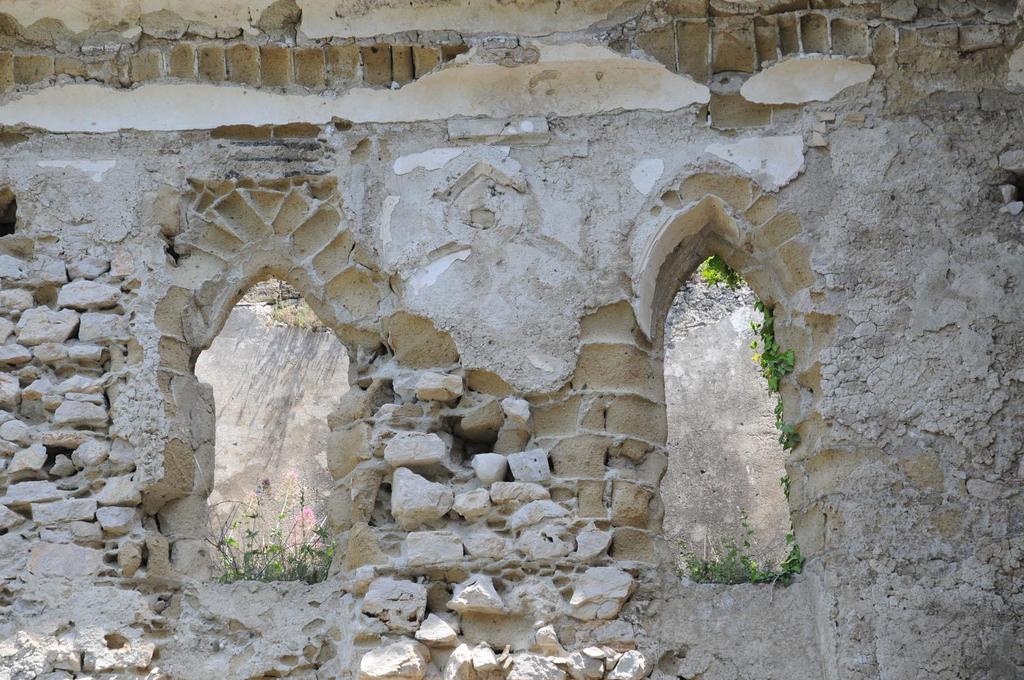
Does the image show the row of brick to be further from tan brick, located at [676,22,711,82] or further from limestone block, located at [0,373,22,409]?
limestone block, located at [0,373,22,409]

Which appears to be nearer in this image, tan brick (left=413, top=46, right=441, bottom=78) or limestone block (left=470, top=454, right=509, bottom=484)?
limestone block (left=470, top=454, right=509, bottom=484)

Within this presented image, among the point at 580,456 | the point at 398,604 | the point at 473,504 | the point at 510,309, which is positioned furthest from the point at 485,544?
the point at 510,309

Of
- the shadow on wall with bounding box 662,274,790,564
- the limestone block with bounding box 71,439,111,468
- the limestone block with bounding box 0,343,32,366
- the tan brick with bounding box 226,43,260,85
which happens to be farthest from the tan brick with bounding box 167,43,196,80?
the shadow on wall with bounding box 662,274,790,564

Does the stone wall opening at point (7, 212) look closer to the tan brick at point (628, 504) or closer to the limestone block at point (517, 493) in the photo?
the limestone block at point (517, 493)

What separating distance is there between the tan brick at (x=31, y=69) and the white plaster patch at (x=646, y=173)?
281 centimetres

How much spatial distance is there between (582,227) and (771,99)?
108cm

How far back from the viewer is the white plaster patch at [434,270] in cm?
630

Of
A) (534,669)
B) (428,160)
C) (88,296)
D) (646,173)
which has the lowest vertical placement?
(534,669)

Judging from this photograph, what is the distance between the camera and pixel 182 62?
671 centimetres

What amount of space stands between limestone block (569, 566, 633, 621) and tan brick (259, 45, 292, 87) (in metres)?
2.74

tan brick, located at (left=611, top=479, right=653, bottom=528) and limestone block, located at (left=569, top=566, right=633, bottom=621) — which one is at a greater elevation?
tan brick, located at (left=611, top=479, right=653, bottom=528)

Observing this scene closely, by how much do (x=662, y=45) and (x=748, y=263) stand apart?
1105 mm

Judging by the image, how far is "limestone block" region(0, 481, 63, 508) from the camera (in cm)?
602

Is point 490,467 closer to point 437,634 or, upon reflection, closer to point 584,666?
point 437,634
